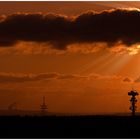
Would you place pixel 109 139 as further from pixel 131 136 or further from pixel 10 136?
pixel 10 136

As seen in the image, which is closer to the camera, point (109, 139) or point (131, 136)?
point (109, 139)

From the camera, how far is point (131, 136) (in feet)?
257

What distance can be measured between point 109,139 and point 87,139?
3.35m

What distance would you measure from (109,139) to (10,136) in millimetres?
16220

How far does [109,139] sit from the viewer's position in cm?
7181

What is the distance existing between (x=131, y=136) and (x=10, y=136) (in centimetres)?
1891

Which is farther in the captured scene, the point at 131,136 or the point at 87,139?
the point at 131,136

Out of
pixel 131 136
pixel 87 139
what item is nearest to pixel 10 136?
pixel 87 139

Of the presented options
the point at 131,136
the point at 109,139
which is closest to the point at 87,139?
the point at 109,139

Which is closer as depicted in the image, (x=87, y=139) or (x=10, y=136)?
(x=87, y=139)

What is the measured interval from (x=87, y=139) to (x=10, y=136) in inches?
545

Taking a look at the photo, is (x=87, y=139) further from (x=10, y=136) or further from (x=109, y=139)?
(x=10, y=136)

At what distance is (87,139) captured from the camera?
70812 millimetres

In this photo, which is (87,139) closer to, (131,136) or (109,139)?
(109,139)
